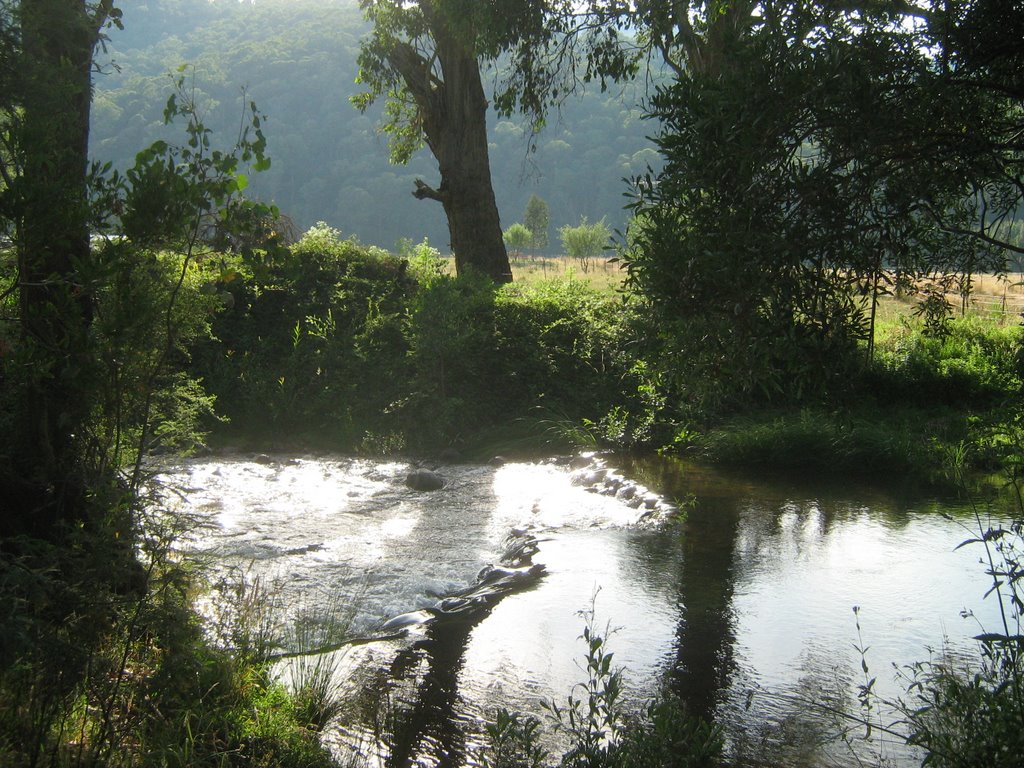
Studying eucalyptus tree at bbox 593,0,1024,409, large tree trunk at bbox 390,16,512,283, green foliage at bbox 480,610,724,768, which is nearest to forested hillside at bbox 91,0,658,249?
large tree trunk at bbox 390,16,512,283

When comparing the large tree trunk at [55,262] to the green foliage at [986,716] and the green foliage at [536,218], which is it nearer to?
the green foliage at [986,716]

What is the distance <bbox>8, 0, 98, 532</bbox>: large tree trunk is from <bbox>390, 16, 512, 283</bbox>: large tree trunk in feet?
39.2

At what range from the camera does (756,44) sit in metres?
5.20

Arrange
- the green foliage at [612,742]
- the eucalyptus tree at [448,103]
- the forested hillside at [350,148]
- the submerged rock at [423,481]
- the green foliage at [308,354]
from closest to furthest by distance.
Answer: the green foliage at [612,742] < the submerged rock at [423,481] < the green foliage at [308,354] < the eucalyptus tree at [448,103] < the forested hillside at [350,148]

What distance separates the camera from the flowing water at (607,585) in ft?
18.7

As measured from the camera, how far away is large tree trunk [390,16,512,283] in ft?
58.5

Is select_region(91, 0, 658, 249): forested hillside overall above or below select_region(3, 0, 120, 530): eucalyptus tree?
above

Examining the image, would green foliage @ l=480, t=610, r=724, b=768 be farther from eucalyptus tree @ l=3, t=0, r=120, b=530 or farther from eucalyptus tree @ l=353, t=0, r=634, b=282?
eucalyptus tree @ l=353, t=0, r=634, b=282

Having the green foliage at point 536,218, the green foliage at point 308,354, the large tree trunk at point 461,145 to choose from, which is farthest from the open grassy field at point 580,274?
the green foliage at point 536,218

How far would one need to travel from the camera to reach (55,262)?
558 centimetres

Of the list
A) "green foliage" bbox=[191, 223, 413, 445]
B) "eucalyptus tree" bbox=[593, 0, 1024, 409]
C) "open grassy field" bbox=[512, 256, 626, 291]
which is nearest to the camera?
"eucalyptus tree" bbox=[593, 0, 1024, 409]

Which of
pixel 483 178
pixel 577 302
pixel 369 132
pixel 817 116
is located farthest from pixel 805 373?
pixel 369 132

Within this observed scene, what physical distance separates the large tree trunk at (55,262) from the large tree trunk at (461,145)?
39.2 feet

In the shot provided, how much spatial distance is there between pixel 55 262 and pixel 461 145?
1302cm
